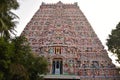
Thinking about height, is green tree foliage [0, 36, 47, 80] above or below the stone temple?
below

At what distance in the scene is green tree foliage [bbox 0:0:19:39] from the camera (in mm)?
12670

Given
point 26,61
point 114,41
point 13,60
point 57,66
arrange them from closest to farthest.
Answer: point 13,60 < point 26,61 < point 57,66 < point 114,41

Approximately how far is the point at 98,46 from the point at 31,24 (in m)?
7.22

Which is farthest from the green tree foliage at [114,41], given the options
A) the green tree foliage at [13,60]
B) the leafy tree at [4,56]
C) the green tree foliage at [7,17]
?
the leafy tree at [4,56]

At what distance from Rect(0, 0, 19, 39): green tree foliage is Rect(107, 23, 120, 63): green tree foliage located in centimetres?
1333

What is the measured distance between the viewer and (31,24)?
95.9 ft

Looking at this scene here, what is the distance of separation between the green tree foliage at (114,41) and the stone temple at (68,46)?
72 centimetres

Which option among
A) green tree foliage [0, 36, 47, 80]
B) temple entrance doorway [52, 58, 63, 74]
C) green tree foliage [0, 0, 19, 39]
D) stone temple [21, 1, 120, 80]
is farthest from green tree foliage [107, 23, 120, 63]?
green tree foliage [0, 0, 19, 39]

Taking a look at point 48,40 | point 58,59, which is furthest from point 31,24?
point 58,59

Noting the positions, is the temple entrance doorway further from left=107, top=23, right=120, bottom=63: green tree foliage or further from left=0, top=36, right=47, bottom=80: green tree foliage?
left=0, top=36, right=47, bottom=80: green tree foliage

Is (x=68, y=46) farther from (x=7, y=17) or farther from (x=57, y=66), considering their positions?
(x=7, y=17)

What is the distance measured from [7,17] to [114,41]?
47.9ft

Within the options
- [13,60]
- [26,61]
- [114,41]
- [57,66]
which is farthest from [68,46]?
[13,60]

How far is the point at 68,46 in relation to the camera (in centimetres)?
2673
